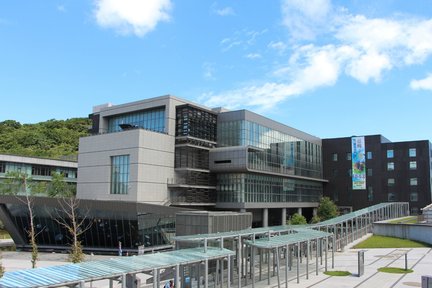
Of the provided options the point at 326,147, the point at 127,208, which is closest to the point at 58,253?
the point at 127,208

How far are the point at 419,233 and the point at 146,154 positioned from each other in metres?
32.1

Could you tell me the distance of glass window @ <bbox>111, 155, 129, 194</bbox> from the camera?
179 ft

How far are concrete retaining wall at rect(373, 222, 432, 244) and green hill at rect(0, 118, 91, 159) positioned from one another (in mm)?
73356

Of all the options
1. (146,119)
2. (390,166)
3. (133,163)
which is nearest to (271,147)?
(146,119)

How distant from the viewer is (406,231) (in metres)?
48.2

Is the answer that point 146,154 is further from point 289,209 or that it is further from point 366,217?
point 289,209

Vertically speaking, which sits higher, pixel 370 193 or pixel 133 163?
pixel 133 163

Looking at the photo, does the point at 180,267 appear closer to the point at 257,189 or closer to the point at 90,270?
the point at 90,270

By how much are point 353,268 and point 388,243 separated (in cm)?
1566

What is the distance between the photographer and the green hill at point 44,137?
354ft

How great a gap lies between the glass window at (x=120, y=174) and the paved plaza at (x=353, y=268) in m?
11.5

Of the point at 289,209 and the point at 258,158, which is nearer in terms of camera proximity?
the point at 258,158

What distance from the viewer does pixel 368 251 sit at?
42.5 meters

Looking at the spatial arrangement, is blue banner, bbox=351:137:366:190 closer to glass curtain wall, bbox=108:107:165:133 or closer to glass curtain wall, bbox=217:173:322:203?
glass curtain wall, bbox=217:173:322:203
